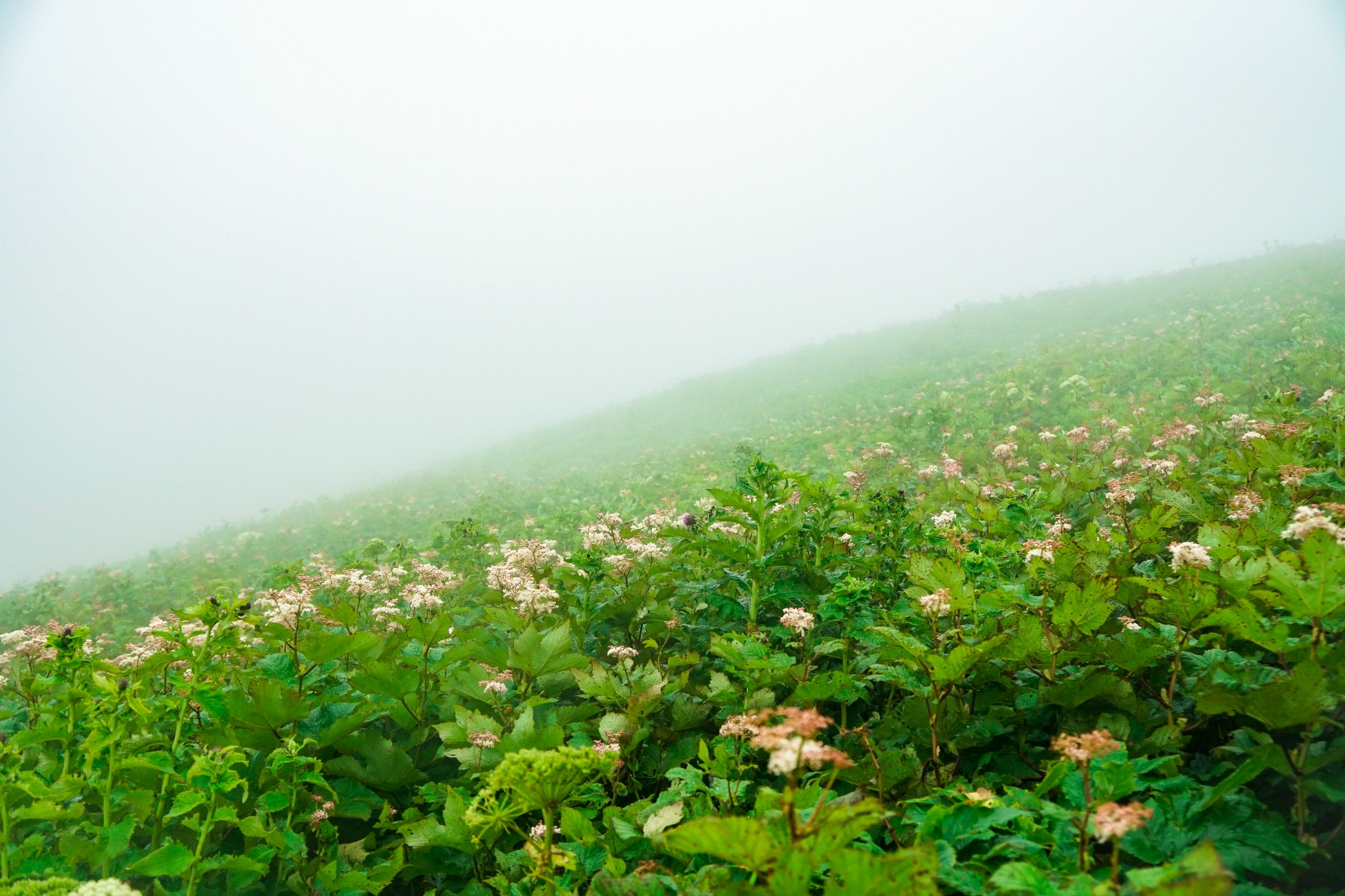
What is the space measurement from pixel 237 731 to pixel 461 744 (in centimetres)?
93

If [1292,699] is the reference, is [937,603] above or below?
above

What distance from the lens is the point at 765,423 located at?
1934cm

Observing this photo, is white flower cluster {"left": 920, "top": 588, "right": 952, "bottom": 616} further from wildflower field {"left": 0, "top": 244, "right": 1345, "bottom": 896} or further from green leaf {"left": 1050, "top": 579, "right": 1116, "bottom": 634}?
green leaf {"left": 1050, "top": 579, "right": 1116, "bottom": 634}

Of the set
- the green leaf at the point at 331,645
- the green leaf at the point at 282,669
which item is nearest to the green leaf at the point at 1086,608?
the green leaf at the point at 331,645

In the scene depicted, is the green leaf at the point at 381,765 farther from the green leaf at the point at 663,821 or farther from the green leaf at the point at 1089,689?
the green leaf at the point at 1089,689

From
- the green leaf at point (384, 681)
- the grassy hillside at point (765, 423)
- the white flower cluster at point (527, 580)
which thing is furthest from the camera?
the grassy hillside at point (765, 423)

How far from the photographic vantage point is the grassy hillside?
10.7 m

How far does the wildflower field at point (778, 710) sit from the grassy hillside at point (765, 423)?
5.19 feet

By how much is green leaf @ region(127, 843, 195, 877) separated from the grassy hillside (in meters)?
2.06

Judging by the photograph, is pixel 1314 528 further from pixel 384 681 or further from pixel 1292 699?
pixel 384 681

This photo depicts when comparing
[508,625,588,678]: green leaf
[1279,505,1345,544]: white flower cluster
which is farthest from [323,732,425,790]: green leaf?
[1279,505,1345,544]: white flower cluster

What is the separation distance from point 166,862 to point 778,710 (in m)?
2.15

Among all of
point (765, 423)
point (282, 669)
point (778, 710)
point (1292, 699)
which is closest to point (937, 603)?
point (1292, 699)

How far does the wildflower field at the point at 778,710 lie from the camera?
1.56 metres
